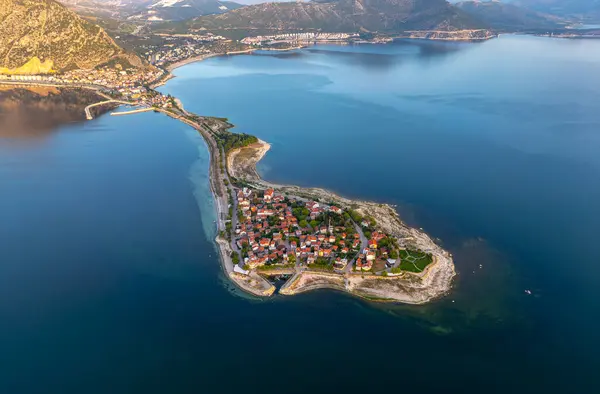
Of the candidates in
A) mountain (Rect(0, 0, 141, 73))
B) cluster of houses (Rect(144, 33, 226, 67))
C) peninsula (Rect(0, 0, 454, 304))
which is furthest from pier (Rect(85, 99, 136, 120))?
cluster of houses (Rect(144, 33, 226, 67))

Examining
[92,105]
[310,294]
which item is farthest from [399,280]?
[92,105]

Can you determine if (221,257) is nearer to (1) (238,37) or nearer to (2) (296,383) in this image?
(2) (296,383)

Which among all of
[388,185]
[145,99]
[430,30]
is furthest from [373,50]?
[388,185]

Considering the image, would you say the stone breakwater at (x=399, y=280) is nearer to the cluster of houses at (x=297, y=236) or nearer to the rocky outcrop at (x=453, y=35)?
the cluster of houses at (x=297, y=236)

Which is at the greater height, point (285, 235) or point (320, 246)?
point (285, 235)

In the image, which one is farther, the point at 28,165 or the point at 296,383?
the point at 28,165

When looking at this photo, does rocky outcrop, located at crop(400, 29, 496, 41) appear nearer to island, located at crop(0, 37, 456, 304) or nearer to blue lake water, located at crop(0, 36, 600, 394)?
blue lake water, located at crop(0, 36, 600, 394)

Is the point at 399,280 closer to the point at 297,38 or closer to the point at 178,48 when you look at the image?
the point at 178,48
